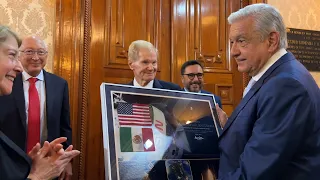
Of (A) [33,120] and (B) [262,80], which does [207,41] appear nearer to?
(A) [33,120]

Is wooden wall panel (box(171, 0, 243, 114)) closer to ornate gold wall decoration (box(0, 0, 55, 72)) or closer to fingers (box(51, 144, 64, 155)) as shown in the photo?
ornate gold wall decoration (box(0, 0, 55, 72))

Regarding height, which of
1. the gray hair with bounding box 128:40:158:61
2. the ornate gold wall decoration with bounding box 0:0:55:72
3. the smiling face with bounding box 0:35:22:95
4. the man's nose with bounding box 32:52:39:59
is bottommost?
the smiling face with bounding box 0:35:22:95

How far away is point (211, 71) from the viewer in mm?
3639

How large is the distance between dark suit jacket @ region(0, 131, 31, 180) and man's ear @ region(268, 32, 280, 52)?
3.80 ft

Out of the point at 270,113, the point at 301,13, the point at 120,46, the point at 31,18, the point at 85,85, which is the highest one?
the point at 301,13

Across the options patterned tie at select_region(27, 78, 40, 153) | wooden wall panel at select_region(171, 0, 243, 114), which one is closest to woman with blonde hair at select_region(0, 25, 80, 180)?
patterned tie at select_region(27, 78, 40, 153)

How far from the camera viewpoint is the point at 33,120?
231 centimetres

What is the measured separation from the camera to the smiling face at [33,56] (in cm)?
243

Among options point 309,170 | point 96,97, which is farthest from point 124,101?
point 96,97

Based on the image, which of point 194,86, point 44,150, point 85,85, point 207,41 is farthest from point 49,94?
point 207,41

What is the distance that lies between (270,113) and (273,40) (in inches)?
14.1

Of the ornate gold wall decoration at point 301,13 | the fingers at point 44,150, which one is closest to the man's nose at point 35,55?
the fingers at point 44,150

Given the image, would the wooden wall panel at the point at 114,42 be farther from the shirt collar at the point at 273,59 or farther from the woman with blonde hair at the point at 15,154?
the shirt collar at the point at 273,59

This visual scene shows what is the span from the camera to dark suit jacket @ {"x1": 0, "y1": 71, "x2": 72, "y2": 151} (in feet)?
7.38
